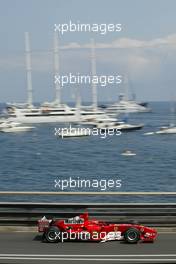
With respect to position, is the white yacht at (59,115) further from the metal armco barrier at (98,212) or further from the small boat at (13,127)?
the metal armco barrier at (98,212)

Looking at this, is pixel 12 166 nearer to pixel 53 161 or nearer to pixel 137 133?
pixel 53 161

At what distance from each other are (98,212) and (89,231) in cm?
111

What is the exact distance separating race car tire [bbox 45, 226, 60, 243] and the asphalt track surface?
9 centimetres

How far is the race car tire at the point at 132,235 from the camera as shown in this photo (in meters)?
10.5

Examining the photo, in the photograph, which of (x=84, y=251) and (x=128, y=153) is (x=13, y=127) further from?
(x=84, y=251)

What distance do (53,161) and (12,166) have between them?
497cm

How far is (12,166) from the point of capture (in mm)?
43656

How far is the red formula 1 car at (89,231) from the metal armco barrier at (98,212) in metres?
0.83

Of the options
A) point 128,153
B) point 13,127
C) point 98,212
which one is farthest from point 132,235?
point 13,127

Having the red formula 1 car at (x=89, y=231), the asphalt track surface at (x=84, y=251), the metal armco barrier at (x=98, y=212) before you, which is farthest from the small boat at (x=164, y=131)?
the red formula 1 car at (x=89, y=231)

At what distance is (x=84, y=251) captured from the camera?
33.2ft

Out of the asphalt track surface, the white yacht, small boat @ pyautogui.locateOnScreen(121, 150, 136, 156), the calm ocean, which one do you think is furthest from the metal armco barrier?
small boat @ pyautogui.locateOnScreen(121, 150, 136, 156)

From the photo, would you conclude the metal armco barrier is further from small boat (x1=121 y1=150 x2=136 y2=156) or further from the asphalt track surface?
small boat (x1=121 y1=150 x2=136 y2=156)

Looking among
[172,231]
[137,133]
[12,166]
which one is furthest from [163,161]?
[172,231]
